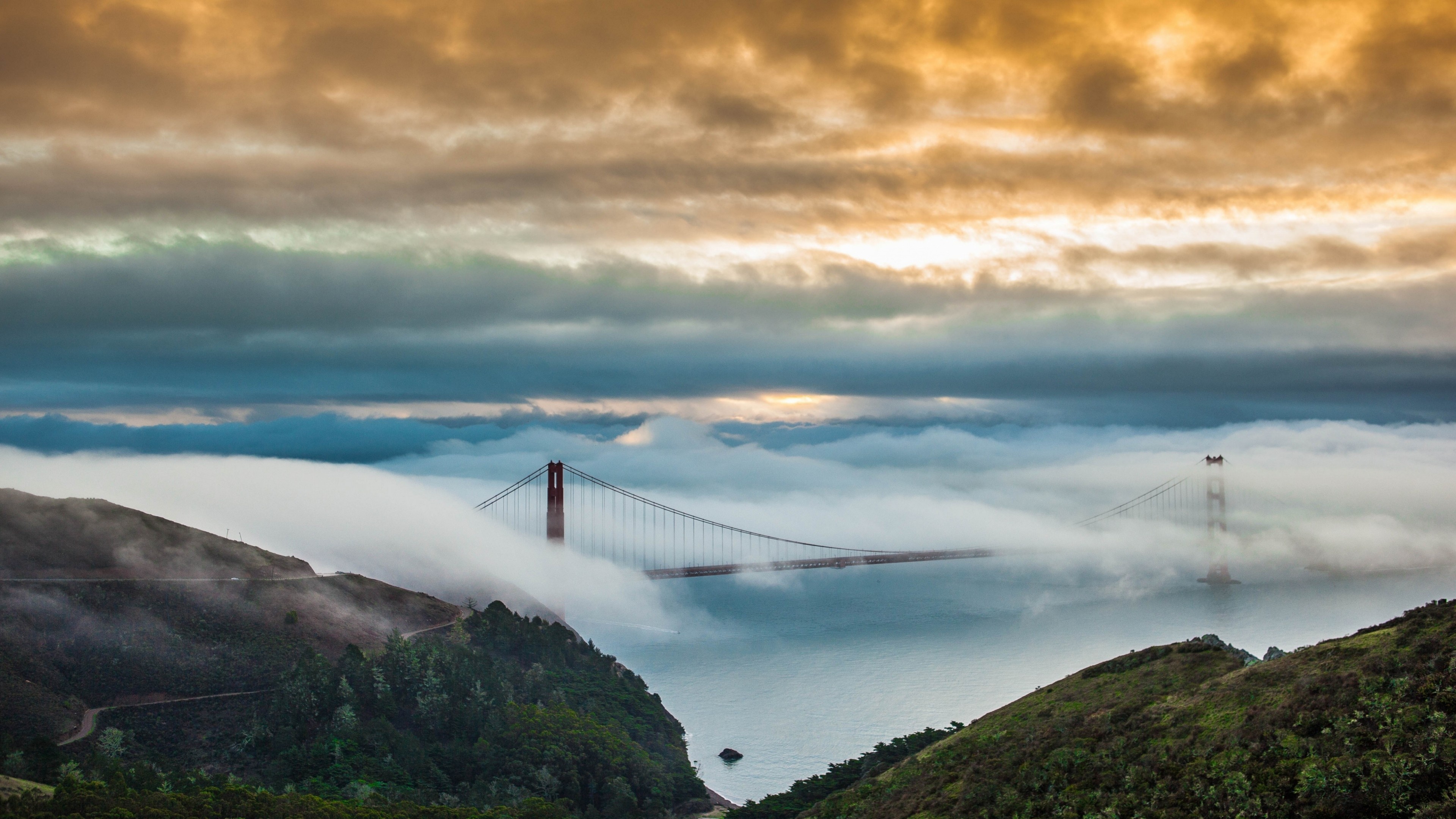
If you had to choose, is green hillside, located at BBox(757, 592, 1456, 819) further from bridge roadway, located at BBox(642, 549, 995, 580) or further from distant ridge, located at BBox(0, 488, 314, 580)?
distant ridge, located at BBox(0, 488, 314, 580)

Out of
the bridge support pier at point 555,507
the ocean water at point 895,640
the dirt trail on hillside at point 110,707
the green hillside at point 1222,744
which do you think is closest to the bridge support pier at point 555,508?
the bridge support pier at point 555,507

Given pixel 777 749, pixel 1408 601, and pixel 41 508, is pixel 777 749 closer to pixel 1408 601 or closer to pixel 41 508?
pixel 41 508

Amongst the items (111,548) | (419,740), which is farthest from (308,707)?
(111,548)

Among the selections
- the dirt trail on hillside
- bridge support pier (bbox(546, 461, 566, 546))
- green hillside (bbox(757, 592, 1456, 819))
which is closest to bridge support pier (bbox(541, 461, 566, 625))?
bridge support pier (bbox(546, 461, 566, 546))

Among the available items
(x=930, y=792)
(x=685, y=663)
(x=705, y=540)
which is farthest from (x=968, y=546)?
(x=930, y=792)

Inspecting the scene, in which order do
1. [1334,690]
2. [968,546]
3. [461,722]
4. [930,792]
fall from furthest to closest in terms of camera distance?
[968,546]
[461,722]
[930,792]
[1334,690]
